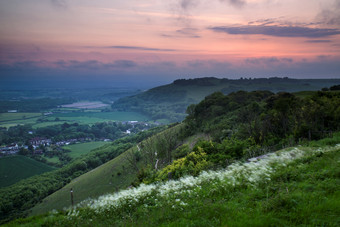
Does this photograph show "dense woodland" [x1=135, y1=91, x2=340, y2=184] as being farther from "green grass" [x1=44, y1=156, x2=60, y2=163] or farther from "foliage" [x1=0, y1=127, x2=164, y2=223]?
"green grass" [x1=44, y1=156, x2=60, y2=163]

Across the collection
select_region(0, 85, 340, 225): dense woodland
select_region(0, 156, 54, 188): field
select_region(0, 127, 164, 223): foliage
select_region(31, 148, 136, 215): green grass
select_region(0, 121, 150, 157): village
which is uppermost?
select_region(0, 85, 340, 225): dense woodland

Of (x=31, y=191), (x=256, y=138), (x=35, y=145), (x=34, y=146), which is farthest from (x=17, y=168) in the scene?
(x=256, y=138)

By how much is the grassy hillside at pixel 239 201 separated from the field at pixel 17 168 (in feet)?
299

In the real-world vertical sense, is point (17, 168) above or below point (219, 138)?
below

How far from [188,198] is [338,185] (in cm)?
529

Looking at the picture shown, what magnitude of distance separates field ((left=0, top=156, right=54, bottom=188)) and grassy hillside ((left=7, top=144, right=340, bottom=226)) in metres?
91.0

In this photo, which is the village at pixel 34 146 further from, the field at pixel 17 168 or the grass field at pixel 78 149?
the field at pixel 17 168

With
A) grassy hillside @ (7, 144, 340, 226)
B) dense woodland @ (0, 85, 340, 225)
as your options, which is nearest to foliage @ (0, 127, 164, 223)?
dense woodland @ (0, 85, 340, 225)

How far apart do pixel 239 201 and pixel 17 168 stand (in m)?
114

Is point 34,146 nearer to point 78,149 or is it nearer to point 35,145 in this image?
point 35,145

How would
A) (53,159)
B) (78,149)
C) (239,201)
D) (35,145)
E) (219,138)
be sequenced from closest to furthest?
(239,201) → (219,138) → (53,159) → (78,149) → (35,145)

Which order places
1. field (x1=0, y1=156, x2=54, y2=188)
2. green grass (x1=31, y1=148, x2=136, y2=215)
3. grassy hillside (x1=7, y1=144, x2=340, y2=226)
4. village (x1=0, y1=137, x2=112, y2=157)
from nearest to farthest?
1. grassy hillside (x1=7, y1=144, x2=340, y2=226)
2. green grass (x1=31, y1=148, x2=136, y2=215)
3. field (x1=0, y1=156, x2=54, y2=188)
4. village (x1=0, y1=137, x2=112, y2=157)

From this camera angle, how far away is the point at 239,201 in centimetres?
740

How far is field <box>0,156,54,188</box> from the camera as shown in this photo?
A: 80975 millimetres
